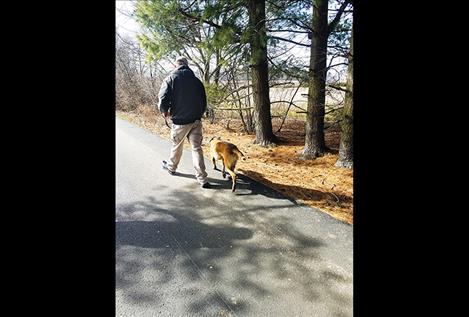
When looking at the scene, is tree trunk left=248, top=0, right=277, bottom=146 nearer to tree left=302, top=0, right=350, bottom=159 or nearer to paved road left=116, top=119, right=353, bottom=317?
tree left=302, top=0, right=350, bottom=159

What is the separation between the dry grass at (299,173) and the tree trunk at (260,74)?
464 millimetres

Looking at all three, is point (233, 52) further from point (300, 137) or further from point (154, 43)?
point (300, 137)

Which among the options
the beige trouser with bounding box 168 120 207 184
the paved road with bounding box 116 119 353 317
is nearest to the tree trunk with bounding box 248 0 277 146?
the beige trouser with bounding box 168 120 207 184

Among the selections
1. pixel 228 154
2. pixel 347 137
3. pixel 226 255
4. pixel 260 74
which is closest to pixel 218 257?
pixel 226 255

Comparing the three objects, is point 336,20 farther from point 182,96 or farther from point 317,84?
point 182,96

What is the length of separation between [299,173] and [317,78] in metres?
2.42

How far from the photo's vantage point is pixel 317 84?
274 inches

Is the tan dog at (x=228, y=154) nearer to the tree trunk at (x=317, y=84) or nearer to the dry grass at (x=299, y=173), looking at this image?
the dry grass at (x=299, y=173)

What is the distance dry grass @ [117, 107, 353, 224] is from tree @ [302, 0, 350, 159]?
0.36m

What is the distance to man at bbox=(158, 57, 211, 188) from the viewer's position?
492cm

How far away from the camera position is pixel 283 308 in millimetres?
2273
